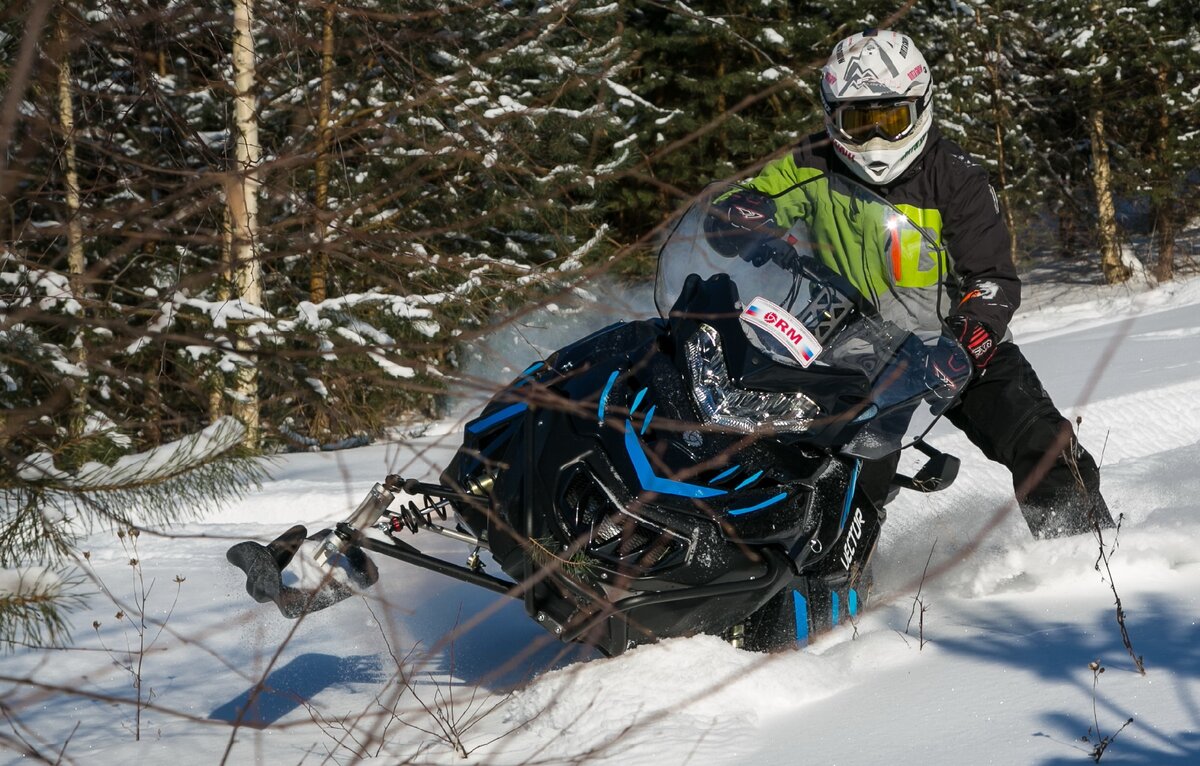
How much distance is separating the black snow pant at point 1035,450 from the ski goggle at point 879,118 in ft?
3.00

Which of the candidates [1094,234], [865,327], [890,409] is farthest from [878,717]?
[1094,234]

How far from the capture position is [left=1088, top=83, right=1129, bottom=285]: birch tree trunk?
18109 mm

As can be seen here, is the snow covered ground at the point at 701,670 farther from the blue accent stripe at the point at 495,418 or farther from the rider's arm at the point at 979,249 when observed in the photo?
the rider's arm at the point at 979,249

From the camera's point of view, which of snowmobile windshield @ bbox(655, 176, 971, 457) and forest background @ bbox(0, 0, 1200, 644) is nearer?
forest background @ bbox(0, 0, 1200, 644)

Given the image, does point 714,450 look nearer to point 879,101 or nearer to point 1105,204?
point 879,101

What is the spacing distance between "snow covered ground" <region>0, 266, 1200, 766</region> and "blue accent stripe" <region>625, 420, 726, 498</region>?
0.39 metres

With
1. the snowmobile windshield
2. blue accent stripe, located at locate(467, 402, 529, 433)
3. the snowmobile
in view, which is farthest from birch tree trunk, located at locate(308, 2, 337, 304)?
the snowmobile windshield

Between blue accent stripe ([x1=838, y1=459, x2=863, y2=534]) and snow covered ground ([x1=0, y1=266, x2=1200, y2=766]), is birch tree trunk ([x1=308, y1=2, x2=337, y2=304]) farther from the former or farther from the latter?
blue accent stripe ([x1=838, y1=459, x2=863, y2=534])

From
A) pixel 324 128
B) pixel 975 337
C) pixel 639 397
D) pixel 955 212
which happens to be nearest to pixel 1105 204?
pixel 955 212

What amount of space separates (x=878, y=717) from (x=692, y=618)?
64 centimetres

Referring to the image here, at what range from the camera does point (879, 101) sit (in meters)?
3.86

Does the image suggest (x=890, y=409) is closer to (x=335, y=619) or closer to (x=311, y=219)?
(x=311, y=219)

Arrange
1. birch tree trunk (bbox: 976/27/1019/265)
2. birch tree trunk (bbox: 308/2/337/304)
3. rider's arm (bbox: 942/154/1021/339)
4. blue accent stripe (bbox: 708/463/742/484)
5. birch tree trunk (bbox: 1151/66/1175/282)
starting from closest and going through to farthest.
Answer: birch tree trunk (bbox: 308/2/337/304), blue accent stripe (bbox: 708/463/742/484), rider's arm (bbox: 942/154/1021/339), birch tree trunk (bbox: 1151/66/1175/282), birch tree trunk (bbox: 976/27/1019/265)

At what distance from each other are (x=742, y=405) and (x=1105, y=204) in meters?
17.4
